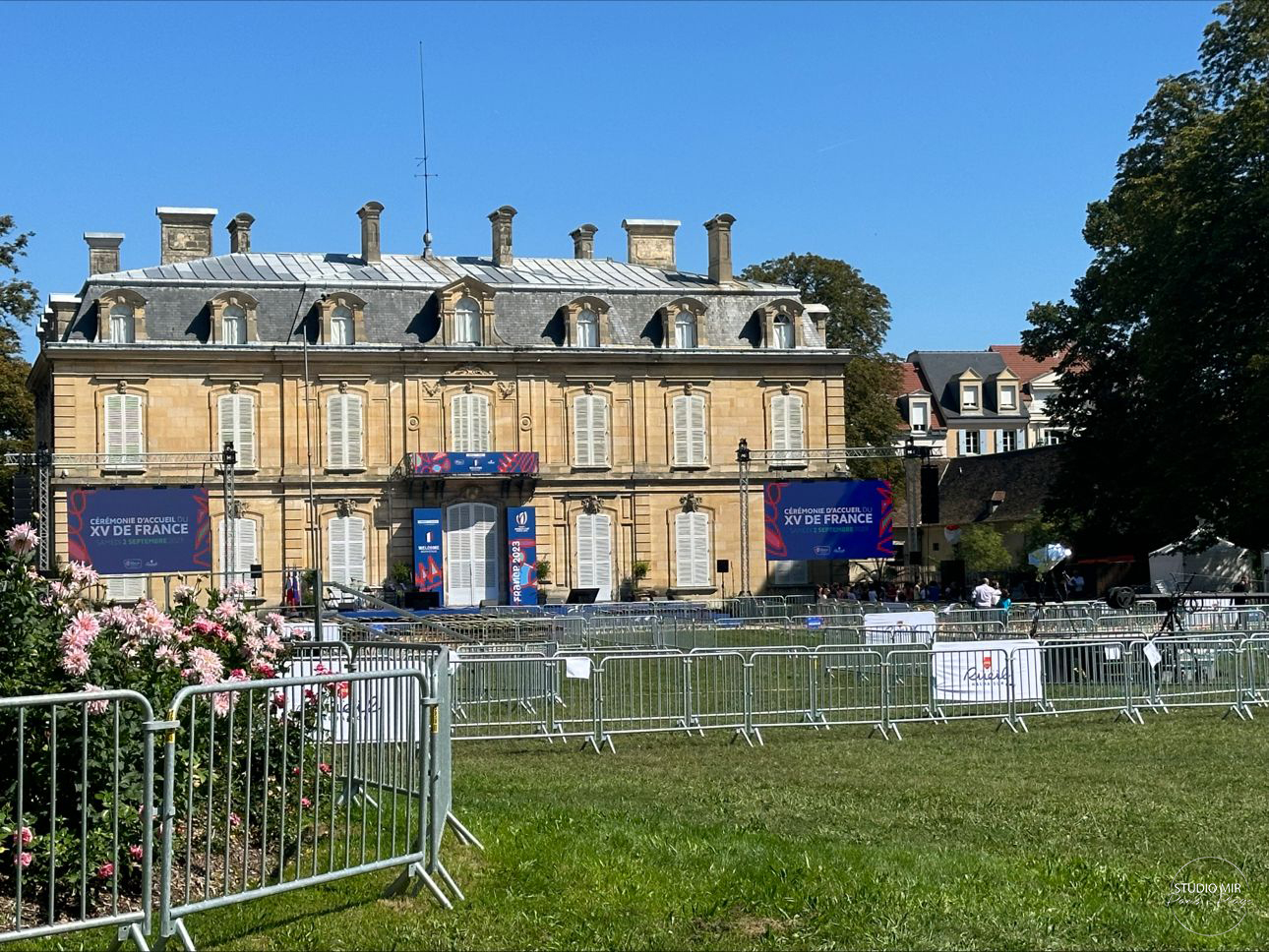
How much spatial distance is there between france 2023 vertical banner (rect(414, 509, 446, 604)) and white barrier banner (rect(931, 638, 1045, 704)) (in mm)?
34247

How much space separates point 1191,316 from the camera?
38.2m

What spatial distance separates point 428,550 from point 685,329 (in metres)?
11.3

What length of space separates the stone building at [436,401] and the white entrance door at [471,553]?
7 centimetres

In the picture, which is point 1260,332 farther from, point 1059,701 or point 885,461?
point 885,461

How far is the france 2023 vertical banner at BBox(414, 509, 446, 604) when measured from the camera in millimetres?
50312

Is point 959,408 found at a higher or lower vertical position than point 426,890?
higher

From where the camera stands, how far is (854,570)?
64.4 meters

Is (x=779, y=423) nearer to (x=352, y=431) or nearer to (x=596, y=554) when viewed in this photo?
(x=596, y=554)

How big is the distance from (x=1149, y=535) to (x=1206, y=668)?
2967 cm

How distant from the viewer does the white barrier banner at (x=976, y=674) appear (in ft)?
56.2

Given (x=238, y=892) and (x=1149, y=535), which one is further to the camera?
(x=1149, y=535)

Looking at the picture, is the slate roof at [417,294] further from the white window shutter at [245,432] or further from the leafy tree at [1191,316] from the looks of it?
the leafy tree at [1191,316]

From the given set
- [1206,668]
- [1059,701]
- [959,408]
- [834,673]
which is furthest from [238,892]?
[959,408]

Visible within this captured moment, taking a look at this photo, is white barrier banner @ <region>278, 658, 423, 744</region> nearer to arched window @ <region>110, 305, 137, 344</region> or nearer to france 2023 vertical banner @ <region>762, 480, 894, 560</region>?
france 2023 vertical banner @ <region>762, 480, 894, 560</region>
